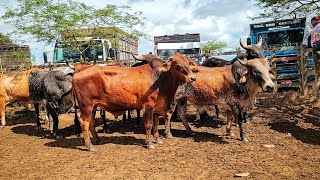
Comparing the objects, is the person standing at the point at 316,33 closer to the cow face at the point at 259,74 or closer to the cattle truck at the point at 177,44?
the cow face at the point at 259,74

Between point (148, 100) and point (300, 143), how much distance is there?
119 inches

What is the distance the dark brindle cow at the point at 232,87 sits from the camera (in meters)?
6.42

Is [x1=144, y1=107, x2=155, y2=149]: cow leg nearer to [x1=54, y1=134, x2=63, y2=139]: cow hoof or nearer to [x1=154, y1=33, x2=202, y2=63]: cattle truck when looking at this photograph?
[x1=54, y1=134, x2=63, y2=139]: cow hoof

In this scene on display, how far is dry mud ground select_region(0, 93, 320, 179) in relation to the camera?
4.79 m

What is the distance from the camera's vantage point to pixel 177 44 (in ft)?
58.7

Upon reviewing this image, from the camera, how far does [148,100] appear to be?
6.25 m

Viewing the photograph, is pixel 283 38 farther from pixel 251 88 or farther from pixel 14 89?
pixel 14 89

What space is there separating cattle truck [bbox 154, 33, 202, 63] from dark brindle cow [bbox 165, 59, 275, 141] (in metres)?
10.5

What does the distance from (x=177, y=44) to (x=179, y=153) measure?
498 inches

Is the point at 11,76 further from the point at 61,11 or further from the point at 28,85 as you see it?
the point at 61,11

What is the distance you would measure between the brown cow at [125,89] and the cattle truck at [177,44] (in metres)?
11.2

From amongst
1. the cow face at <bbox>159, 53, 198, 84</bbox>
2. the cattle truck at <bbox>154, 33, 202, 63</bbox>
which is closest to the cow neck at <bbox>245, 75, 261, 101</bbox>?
the cow face at <bbox>159, 53, 198, 84</bbox>

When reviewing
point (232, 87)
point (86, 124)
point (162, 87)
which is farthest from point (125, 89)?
point (232, 87)

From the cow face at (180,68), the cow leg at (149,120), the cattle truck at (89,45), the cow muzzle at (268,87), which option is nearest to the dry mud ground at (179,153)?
the cow leg at (149,120)
